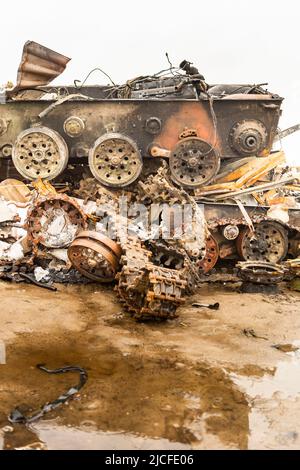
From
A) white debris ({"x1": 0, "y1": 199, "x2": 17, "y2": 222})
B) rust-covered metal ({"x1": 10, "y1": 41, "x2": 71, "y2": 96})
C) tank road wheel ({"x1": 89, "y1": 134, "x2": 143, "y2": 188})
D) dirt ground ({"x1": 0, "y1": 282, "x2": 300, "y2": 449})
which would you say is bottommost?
dirt ground ({"x1": 0, "y1": 282, "x2": 300, "y2": 449})

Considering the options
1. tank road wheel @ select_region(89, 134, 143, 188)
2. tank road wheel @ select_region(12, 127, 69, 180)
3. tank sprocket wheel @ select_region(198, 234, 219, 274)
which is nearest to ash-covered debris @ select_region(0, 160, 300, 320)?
tank sprocket wheel @ select_region(198, 234, 219, 274)

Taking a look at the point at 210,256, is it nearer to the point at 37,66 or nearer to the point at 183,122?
the point at 183,122

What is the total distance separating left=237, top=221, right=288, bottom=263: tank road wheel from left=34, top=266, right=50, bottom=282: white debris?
143 inches

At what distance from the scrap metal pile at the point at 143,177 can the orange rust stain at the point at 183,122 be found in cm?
2

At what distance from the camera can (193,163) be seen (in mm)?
9703

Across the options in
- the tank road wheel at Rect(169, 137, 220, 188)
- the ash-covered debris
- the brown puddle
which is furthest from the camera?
the tank road wheel at Rect(169, 137, 220, 188)

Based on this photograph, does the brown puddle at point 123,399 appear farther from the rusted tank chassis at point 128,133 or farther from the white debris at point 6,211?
the rusted tank chassis at point 128,133

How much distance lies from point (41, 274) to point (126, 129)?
3.94 meters

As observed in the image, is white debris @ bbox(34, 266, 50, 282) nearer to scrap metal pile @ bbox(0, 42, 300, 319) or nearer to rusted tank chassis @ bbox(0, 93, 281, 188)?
scrap metal pile @ bbox(0, 42, 300, 319)

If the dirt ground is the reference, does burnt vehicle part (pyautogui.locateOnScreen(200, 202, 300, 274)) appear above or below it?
above

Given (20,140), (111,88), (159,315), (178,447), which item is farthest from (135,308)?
(111,88)

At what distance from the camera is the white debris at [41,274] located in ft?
24.8

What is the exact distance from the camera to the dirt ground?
3.38 m
